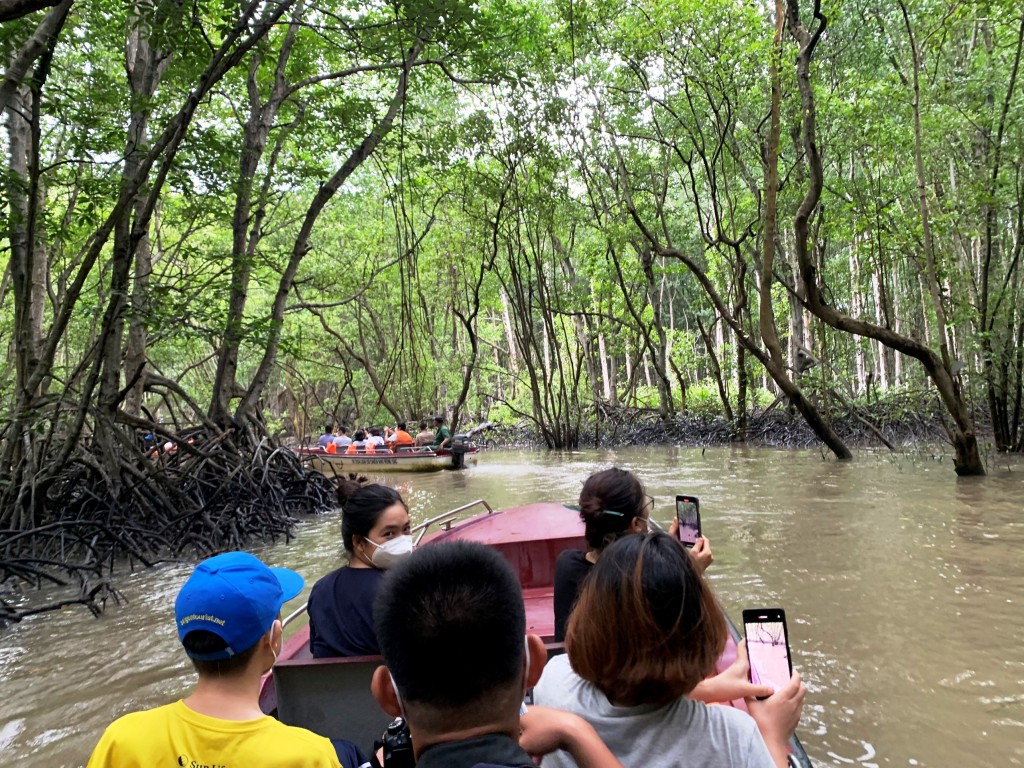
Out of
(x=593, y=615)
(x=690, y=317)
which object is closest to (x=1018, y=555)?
(x=593, y=615)

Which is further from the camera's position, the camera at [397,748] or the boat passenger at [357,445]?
the boat passenger at [357,445]

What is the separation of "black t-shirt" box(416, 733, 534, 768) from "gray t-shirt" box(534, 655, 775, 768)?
37 cm

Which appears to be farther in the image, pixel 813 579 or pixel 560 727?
pixel 813 579

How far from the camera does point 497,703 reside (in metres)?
1.13

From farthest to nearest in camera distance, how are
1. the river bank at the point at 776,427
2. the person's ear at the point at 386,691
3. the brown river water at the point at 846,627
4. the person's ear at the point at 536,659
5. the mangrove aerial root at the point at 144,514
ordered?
1. the river bank at the point at 776,427
2. the mangrove aerial root at the point at 144,514
3. the brown river water at the point at 846,627
4. the person's ear at the point at 536,659
5. the person's ear at the point at 386,691

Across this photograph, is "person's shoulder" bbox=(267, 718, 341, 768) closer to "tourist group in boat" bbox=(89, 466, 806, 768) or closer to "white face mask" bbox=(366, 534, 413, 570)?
"tourist group in boat" bbox=(89, 466, 806, 768)

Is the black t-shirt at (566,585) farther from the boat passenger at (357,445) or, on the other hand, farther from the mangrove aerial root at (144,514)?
the boat passenger at (357,445)

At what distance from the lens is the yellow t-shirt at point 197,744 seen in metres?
1.42

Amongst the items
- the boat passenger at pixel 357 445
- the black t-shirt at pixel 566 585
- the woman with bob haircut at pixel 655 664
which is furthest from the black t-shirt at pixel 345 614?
the boat passenger at pixel 357 445

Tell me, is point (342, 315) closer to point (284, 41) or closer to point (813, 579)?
point (284, 41)

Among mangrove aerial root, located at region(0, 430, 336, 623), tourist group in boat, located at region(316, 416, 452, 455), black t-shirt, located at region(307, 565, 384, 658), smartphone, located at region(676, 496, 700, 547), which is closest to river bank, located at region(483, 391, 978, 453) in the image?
tourist group in boat, located at region(316, 416, 452, 455)

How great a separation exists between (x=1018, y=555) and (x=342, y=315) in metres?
26.4

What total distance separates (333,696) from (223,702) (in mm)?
1086

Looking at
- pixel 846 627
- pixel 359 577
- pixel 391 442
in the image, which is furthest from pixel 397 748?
pixel 391 442
